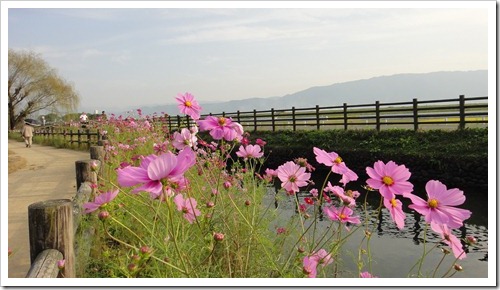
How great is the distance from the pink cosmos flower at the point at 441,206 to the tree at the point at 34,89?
22735 mm

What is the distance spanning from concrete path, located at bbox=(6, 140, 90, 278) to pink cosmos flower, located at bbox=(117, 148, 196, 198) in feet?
7.80

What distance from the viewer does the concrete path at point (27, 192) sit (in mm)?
3066

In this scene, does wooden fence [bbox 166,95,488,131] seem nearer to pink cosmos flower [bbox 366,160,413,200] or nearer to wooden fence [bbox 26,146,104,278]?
wooden fence [bbox 26,146,104,278]

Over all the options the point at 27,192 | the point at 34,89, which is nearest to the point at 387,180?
the point at 27,192

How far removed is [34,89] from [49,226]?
23.6 meters

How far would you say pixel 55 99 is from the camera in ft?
75.7

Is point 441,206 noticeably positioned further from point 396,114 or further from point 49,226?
point 396,114

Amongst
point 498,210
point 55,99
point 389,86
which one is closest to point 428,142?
point 498,210

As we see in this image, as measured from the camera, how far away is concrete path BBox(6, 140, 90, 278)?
3.07 m

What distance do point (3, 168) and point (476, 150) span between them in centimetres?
825

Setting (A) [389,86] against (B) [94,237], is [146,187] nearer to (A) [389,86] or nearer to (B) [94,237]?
(B) [94,237]

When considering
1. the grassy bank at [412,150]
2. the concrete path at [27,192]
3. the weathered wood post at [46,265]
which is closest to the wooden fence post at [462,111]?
the grassy bank at [412,150]

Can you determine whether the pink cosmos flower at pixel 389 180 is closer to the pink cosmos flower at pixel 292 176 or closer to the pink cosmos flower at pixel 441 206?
the pink cosmos flower at pixel 441 206
